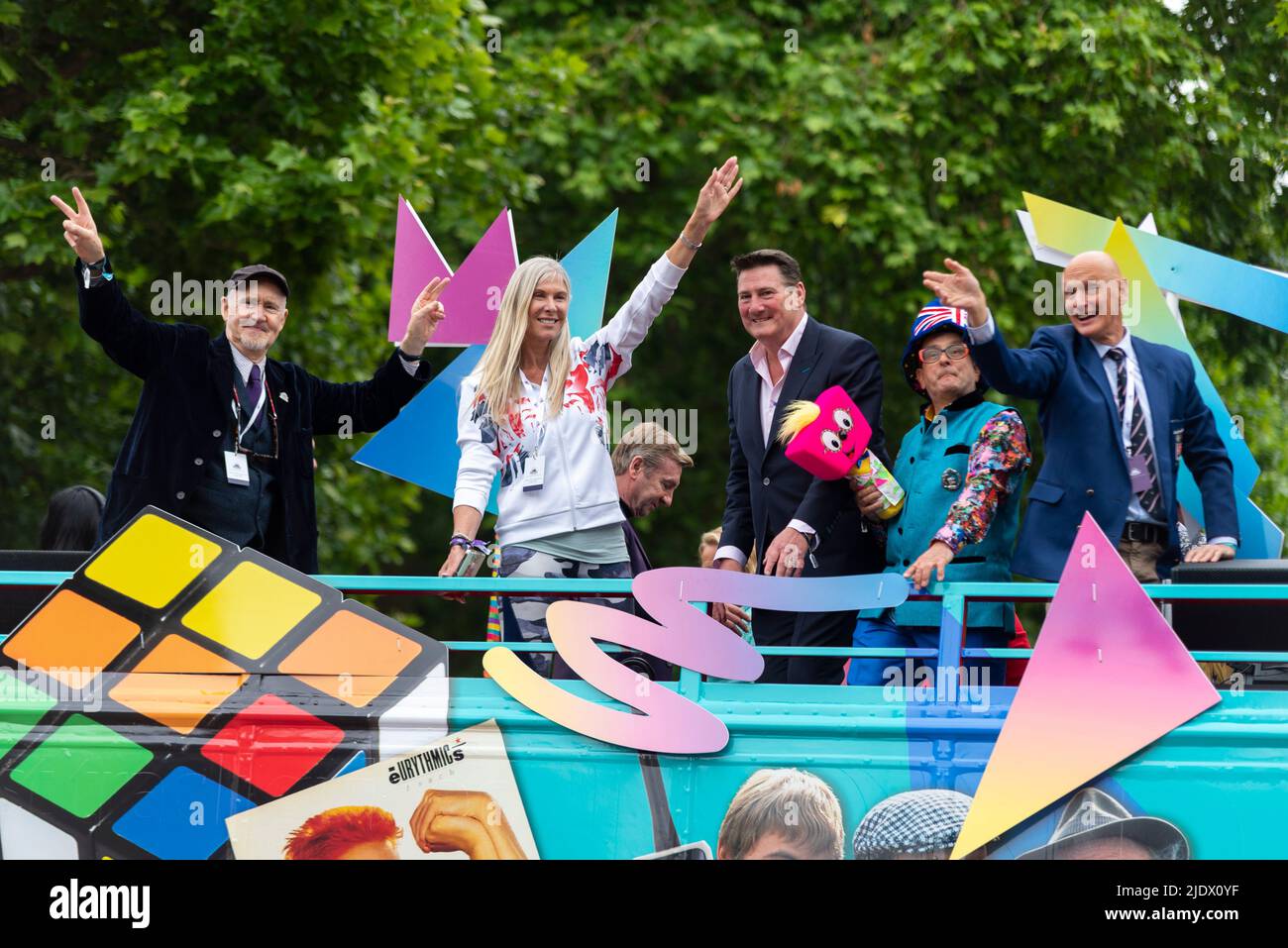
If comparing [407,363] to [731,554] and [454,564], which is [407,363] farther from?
[731,554]

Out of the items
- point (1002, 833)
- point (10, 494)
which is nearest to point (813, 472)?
point (1002, 833)

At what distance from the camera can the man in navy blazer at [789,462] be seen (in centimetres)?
545

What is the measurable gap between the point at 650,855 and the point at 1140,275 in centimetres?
388

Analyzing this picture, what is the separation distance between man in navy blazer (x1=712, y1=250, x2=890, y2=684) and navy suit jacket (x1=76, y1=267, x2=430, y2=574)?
4.97 feet

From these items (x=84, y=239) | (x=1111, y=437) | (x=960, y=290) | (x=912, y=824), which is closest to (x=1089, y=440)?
(x=1111, y=437)

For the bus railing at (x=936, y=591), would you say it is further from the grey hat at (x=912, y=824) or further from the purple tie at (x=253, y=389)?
the purple tie at (x=253, y=389)

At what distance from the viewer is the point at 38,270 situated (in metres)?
10.8

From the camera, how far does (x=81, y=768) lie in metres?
4.68

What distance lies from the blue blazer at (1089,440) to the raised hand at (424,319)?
2.02 metres

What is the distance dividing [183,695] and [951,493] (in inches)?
97.6

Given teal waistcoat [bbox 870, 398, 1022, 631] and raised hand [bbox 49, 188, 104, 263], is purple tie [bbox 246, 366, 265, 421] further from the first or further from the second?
teal waistcoat [bbox 870, 398, 1022, 631]

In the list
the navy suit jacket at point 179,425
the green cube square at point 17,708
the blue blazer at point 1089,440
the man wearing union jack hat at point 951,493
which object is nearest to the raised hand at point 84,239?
the navy suit jacket at point 179,425

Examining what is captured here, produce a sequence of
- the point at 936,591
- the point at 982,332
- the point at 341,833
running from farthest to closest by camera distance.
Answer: the point at 982,332 < the point at 936,591 < the point at 341,833
